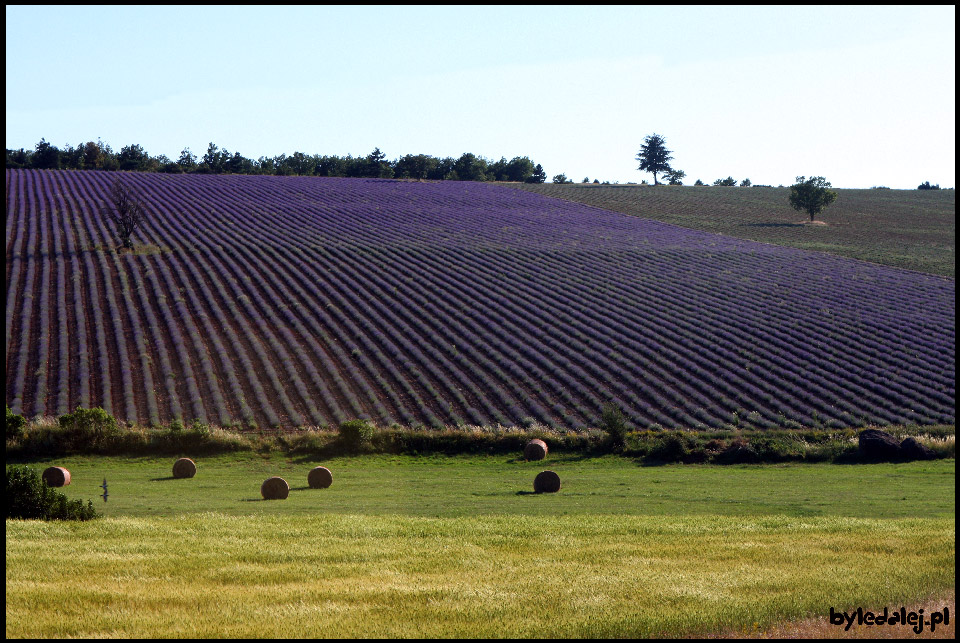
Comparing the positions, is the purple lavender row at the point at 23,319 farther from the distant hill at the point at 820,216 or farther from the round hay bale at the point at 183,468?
the distant hill at the point at 820,216

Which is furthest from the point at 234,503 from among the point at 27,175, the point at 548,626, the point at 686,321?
the point at 27,175

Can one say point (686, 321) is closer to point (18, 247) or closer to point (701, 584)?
point (701, 584)

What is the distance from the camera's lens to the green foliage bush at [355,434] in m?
25.1

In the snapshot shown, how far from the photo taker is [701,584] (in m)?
10.8

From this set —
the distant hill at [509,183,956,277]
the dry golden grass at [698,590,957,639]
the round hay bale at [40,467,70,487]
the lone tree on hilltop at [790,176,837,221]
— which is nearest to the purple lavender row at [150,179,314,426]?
the round hay bale at [40,467,70,487]

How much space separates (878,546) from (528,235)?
4529cm

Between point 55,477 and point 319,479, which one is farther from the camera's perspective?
point 319,479

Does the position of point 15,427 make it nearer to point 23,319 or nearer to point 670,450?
point 23,319

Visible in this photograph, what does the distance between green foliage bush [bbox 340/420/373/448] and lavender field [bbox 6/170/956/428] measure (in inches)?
51.9

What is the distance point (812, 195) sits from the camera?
253ft

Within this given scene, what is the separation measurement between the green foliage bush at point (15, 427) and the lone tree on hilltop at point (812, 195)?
68.1m

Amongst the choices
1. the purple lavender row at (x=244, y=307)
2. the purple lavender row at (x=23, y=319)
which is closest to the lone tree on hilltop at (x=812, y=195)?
the purple lavender row at (x=244, y=307)

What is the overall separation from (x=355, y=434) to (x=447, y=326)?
1148cm

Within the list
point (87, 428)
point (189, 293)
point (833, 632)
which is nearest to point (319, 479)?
point (87, 428)
